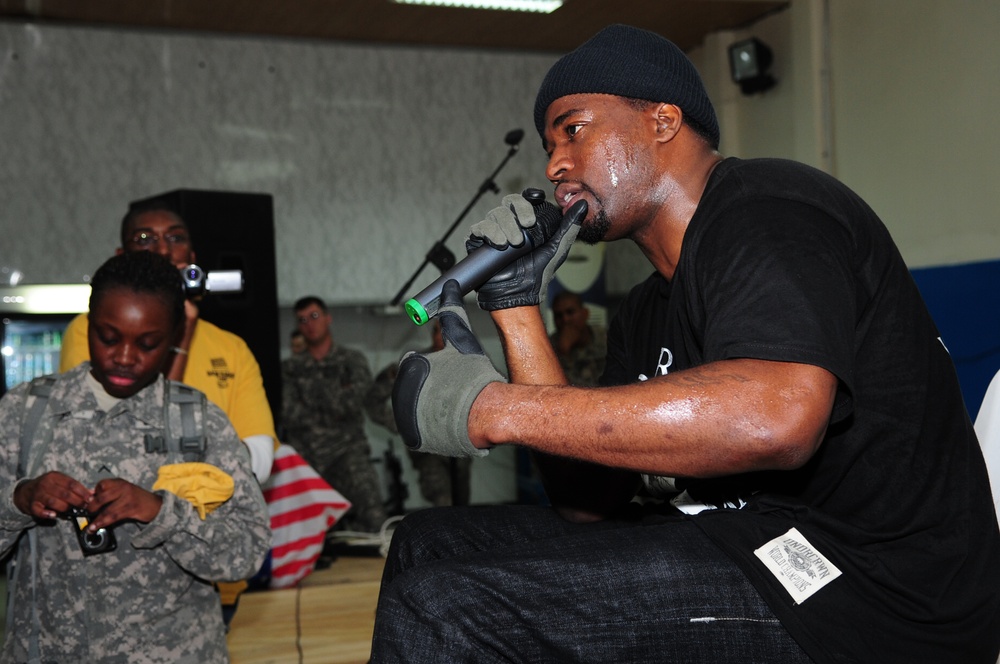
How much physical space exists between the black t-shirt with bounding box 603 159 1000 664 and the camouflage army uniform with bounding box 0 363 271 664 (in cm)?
123

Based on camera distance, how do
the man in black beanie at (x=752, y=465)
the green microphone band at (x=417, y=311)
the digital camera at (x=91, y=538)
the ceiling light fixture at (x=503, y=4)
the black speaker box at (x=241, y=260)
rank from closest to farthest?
the man in black beanie at (x=752, y=465)
the green microphone band at (x=417, y=311)
the digital camera at (x=91, y=538)
the black speaker box at (x=241, y=260)
the ceiling light fixture at (x=503, y=4)

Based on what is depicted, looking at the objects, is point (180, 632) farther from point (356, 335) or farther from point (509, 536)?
point (356, 335)

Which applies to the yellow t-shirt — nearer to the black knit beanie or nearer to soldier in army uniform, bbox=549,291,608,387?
the black knit beanie

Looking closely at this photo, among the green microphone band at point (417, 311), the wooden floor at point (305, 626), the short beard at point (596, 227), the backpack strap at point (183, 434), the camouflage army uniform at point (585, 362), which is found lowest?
the wooden floor at point (305, 626)

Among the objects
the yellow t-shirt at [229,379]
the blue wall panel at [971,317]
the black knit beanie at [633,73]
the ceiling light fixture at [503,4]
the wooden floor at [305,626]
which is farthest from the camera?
the ceiling light fixture at [503,4]

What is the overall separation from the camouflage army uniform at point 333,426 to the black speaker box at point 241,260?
2267 millimetres

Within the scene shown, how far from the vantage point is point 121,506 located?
2.03 meters

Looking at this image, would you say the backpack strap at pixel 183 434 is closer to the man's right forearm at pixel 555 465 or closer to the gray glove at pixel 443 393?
the man's right forearm at pixel 555 465

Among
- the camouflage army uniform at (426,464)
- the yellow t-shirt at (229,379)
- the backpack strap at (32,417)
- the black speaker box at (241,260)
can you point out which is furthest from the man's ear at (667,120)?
the camouflage army uniform at (426,464)

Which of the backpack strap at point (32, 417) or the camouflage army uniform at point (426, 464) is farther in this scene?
the camouflage army uniform at point (426, 464)

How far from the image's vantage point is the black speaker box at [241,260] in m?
4.14

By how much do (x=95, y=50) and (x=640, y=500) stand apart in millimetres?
5750

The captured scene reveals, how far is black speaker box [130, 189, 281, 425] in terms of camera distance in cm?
414

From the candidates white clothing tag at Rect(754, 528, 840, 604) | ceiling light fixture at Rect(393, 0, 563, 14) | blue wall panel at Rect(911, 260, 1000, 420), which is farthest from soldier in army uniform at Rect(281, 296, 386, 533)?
white clothing tag at Rect(754, 528, 840, 604)
